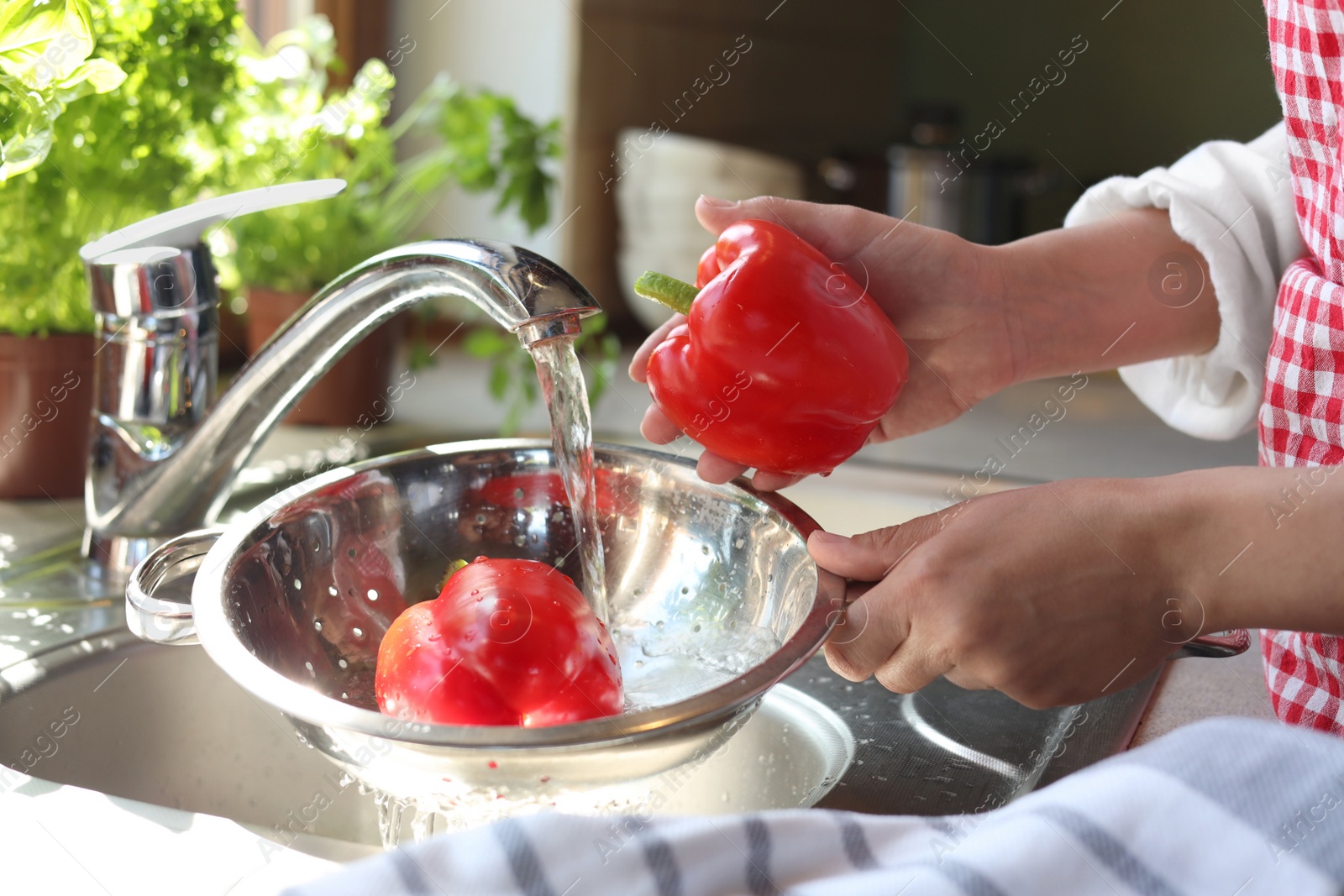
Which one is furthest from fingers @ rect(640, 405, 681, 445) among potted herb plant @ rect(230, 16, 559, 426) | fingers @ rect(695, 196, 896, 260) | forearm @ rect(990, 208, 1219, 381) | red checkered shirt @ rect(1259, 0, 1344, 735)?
potted herb plant @ rect(230, 16, 559, 426)

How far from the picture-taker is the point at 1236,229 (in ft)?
2.25

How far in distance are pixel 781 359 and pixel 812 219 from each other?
0.10 meters

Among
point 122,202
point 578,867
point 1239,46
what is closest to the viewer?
point 578,867

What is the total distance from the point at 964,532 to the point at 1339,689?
0.81 ft

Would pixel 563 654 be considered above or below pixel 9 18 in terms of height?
below

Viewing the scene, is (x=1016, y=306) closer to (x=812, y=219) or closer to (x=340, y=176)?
(x=812, y=219)

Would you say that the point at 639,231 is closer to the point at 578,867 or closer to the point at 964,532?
the point at 964,532

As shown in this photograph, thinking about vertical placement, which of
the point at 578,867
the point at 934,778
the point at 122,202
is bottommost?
the point at 934,778

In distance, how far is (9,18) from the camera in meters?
0.61

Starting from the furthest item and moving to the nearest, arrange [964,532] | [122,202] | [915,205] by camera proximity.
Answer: [915,205], [122,202], [964,532]

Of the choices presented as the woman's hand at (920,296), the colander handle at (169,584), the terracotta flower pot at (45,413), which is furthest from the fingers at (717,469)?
the terracotta flower pot at (45,413)

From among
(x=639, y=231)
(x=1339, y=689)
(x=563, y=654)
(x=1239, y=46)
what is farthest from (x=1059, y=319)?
(x=1239, y=46)

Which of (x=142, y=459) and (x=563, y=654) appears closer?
(x=563, y=654)

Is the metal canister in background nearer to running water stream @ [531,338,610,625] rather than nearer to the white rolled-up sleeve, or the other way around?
the white rolled-up sleeve
